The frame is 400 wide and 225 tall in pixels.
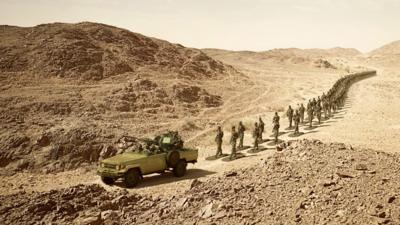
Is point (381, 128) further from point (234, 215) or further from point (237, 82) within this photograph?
point (237, 82)

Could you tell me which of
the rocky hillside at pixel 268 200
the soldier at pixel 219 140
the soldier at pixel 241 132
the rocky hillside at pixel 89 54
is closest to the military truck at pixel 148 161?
the rocky hillside at pixel 268 200

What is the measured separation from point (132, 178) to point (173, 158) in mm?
1893

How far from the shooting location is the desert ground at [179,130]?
1016 centimetres

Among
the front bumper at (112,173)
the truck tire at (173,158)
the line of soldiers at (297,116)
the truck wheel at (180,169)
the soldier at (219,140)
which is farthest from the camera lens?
the line of soldiers at (297,116)

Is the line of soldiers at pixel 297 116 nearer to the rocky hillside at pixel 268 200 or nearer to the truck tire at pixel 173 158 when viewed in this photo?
the truck tire at pixel 173 158

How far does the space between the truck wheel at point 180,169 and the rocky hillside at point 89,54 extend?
22200mm

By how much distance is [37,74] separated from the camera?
35844 millimetres

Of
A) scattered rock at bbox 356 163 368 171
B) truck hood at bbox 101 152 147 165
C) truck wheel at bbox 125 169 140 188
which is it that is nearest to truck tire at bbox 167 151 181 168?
truck hood at bbox 101 152 147 165

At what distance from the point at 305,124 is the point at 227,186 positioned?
688 inches

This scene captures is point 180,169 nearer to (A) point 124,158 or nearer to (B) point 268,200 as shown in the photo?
(A) point 124,158

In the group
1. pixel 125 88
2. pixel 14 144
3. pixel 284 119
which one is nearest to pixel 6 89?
pixel 125 88

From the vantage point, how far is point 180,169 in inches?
671

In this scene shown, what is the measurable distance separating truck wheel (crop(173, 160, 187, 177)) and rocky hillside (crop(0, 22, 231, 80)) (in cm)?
2220

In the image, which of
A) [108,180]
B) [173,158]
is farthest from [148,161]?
[108,180]
